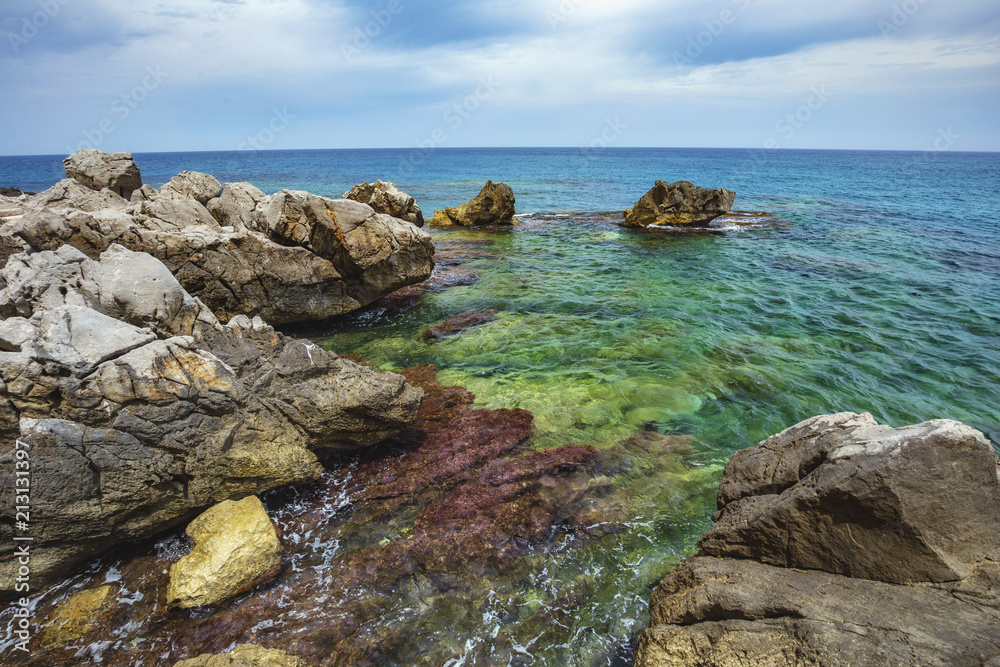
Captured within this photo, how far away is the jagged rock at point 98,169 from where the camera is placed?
67.6 feet

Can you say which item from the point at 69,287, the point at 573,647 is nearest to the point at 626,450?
the point at 573,647

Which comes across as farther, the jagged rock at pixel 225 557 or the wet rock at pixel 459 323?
the wet rock at pixel 459 323

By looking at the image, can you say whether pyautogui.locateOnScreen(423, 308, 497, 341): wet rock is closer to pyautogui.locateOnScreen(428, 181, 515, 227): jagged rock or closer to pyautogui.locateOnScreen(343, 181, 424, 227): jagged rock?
pyautogui.locateOnScreen(343, 181, 424, 227): jagged rock

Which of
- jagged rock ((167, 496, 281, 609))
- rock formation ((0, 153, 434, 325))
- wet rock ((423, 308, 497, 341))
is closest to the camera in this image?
jagged rock ((167, 496, 281, 609))

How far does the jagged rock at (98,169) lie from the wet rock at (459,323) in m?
16.2

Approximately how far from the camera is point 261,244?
47.3 feet

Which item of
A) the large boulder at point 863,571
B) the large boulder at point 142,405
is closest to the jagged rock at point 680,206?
the large boulder at point 142,405

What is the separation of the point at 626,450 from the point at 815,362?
7643mm

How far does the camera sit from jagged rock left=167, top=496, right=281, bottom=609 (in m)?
6.08

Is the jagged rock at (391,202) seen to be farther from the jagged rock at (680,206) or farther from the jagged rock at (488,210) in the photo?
the jagged rock at (680,206)

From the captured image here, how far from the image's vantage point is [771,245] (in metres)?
28.7

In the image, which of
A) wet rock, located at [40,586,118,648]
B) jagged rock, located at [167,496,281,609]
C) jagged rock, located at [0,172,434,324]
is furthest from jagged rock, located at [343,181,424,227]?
wet rock, located at [40,586,118,648]

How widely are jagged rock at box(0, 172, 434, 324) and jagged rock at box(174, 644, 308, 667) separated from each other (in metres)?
10.7

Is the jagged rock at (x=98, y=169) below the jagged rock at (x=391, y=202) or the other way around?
the other way around
